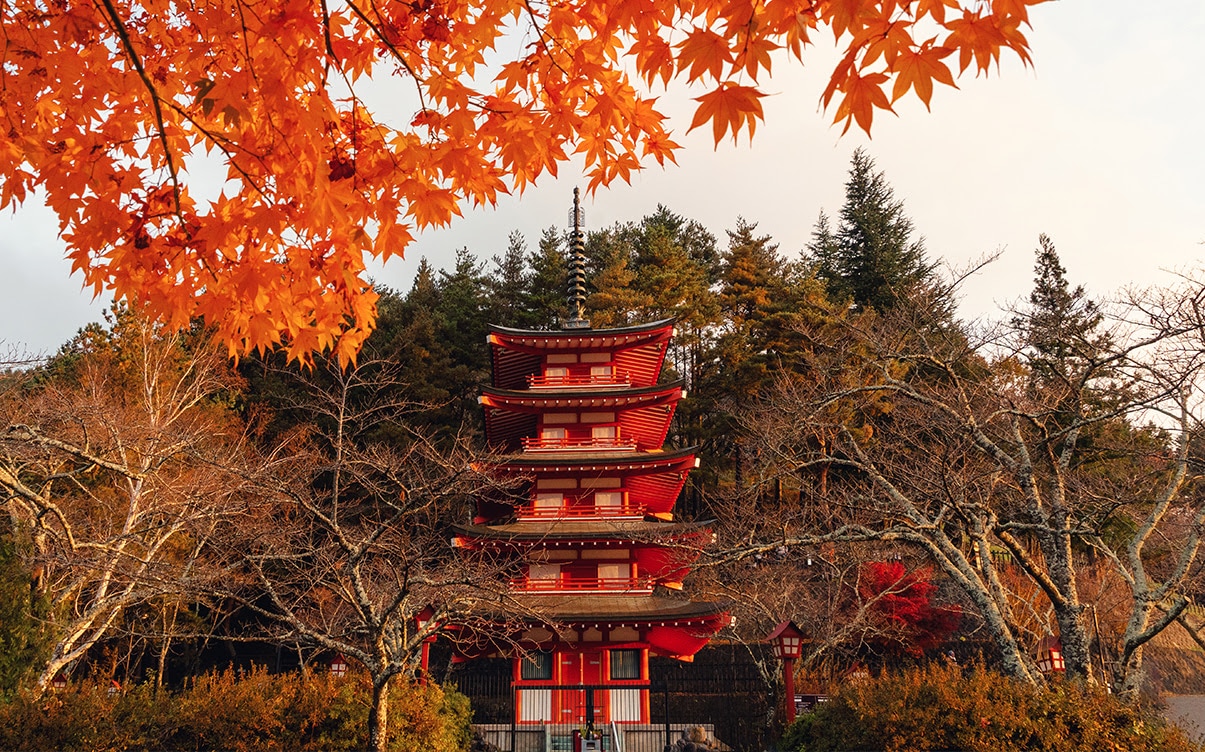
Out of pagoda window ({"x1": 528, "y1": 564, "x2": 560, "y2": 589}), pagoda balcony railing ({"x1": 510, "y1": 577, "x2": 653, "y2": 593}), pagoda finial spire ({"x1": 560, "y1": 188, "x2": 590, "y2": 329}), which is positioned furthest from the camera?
pagoda finial spire ({"x1": 560, "y1": 188, "x2": 590, "y2": 329})

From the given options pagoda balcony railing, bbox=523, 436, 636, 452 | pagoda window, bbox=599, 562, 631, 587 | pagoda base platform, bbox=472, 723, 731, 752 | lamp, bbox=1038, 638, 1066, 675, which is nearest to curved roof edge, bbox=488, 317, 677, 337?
pagoda balcony railing, bbox=523, 436, 636, 452

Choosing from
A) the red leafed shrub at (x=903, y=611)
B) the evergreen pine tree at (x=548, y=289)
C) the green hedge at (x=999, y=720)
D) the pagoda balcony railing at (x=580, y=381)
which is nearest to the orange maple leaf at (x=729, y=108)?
the green hedge at (x=999, y=720)

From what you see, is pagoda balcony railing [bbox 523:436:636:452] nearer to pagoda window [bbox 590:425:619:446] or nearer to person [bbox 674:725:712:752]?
pagoda window [bbox 590:425:619:446]

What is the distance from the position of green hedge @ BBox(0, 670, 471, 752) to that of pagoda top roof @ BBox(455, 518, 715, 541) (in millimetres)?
5127

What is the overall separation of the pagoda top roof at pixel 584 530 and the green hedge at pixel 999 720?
21.3ft

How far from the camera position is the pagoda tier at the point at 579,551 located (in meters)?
14.8

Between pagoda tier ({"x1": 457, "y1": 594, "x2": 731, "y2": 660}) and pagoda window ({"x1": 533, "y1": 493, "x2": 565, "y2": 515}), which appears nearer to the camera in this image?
pagoda tier ({"x1": 457, "y1": 594, "x2": 731, "y2": 660})

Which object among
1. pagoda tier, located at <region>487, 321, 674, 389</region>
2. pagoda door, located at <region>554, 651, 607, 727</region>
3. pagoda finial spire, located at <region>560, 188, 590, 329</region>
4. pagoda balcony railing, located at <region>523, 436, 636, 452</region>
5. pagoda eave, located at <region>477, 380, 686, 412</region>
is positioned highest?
pagoda finial spire, located at <region>560, 188, 590, 329</region>

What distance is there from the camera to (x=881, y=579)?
58.4ft

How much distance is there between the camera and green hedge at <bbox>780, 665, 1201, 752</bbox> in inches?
270

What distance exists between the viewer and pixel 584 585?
1533cm

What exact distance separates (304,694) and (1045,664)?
11909mm

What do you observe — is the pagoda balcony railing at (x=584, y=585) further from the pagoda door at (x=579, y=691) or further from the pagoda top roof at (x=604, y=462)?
the pagoda top roof at (x=604, y=462)

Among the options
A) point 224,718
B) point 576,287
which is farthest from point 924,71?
point 576,287
